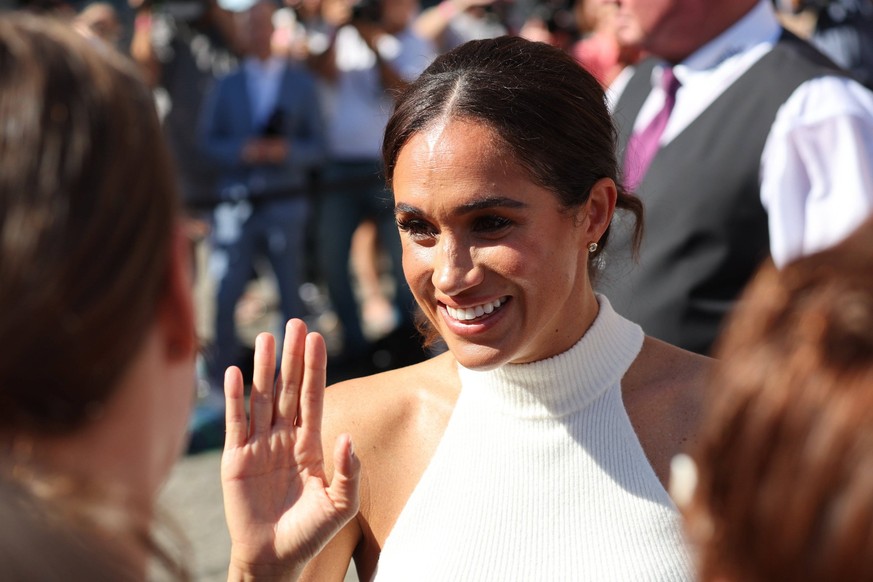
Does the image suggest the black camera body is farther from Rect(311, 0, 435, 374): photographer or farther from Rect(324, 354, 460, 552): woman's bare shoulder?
Rect(324, 354, 460, 552): woman's bare shoulder

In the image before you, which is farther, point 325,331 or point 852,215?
point 325,331

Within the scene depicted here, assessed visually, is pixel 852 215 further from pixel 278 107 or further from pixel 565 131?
pixel 278 107

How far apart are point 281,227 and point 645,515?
4347 mm

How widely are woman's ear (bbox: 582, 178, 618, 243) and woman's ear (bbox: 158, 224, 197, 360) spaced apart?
4.21 ft

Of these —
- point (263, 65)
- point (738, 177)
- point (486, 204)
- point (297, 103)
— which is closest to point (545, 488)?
point (486, 204)

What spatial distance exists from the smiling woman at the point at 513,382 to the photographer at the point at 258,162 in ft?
12.4

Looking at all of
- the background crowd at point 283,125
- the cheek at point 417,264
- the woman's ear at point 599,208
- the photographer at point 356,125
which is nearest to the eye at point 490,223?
the cheek at point 417,264

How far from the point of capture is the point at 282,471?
6.17 feet

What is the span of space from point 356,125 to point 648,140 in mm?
3234

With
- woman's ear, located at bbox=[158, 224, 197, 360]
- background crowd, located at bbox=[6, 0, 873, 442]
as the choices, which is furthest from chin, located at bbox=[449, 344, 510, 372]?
background crowd, located at bbox=[6, 0, 873, 442]

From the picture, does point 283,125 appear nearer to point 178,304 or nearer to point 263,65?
point 263,65

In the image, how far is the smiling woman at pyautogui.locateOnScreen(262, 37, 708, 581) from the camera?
215cm

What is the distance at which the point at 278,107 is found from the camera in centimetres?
605

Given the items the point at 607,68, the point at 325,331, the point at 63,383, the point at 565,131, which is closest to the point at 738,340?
the point at 63,383
